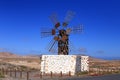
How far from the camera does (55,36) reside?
45469 mm

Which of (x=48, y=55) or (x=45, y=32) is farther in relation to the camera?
(x=45, y=32)

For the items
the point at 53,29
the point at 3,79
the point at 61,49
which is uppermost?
the point at 53,29

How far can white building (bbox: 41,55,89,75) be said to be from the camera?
41250mm

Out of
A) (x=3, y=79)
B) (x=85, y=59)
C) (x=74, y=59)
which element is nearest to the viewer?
(x=3, y=79)

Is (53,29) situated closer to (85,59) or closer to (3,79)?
(85,59)

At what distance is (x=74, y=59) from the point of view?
41.1 m

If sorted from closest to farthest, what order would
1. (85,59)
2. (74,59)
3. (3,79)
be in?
(3,79) < (74,59) < (85,59)

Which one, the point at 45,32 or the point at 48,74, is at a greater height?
the point at 45,32

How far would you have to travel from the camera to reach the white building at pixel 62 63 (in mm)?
41250

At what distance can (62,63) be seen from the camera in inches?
1639

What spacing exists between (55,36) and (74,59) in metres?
5.87

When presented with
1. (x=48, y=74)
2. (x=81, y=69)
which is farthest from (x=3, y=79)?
(x=81, y=69)

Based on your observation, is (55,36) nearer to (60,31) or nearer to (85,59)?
(60,31)

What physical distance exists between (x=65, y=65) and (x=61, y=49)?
400 cm
